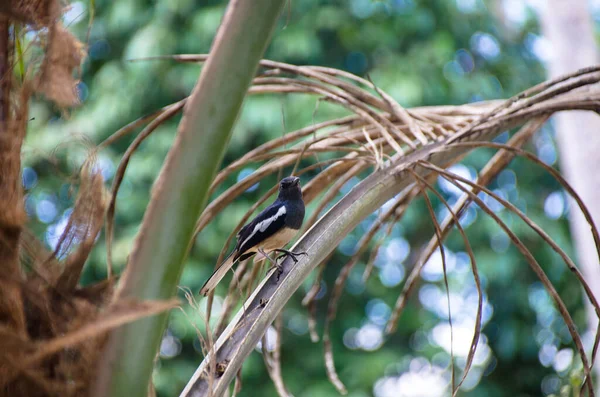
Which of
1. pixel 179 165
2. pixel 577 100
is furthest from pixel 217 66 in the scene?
pixel 577 100

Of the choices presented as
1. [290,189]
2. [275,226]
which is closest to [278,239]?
[275,226]

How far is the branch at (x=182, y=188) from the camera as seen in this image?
3.91 feet

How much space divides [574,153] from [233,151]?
13.6ft

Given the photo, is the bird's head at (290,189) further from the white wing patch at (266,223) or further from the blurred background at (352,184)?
the blurred background at (352,184)

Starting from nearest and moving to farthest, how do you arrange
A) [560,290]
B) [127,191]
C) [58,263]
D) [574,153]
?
[58,263] → [574,153] → [127,191] → [560,290]

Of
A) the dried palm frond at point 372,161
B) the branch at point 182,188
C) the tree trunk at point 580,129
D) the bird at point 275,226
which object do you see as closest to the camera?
the branch at point 182,188

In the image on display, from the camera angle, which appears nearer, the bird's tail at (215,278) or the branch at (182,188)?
the branch at (182,188)

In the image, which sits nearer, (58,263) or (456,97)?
(58,263)

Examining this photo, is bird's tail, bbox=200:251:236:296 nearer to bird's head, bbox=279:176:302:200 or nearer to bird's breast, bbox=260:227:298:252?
bird's breast, bbox=260:227:298:252

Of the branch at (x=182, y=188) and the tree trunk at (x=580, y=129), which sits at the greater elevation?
the tree trunk at (x=580, y=129)

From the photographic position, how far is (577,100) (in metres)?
2.27

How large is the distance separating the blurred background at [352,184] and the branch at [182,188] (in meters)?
6.49

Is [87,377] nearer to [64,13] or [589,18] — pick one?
[64,13]

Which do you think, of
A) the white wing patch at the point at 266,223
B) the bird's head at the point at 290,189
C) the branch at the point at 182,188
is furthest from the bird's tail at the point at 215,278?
the branch at the point at 182,188
